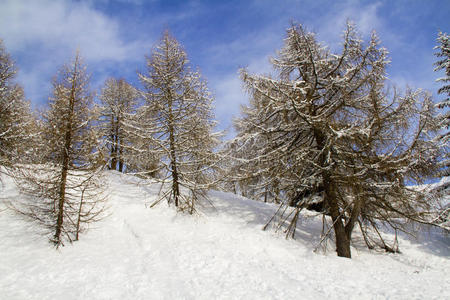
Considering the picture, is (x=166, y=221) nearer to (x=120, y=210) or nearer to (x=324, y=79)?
(x=120, y=210)

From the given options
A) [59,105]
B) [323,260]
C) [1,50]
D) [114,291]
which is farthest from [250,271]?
[1,50]

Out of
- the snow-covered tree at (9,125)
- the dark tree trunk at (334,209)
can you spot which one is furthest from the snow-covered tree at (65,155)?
the dark tree trunk at (334,209)

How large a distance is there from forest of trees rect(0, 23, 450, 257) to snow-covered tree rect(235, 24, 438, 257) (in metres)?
0.04

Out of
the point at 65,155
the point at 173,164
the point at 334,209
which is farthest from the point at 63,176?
the point at 334,209

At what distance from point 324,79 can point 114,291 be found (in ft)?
30.5

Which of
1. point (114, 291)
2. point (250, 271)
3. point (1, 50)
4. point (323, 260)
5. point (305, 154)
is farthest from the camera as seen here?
point (1, 50)

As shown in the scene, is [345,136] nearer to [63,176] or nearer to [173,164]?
[173,164]

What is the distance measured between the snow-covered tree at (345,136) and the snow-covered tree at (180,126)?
7.53ft

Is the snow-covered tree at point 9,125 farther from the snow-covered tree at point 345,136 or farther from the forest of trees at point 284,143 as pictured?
the snow-covered tree at point 345,136

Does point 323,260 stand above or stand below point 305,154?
below

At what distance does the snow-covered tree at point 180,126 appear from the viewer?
11.2 m

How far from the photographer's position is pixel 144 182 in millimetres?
11852

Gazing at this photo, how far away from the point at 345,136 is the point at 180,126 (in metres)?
7.19

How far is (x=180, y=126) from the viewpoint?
11.5 metres
